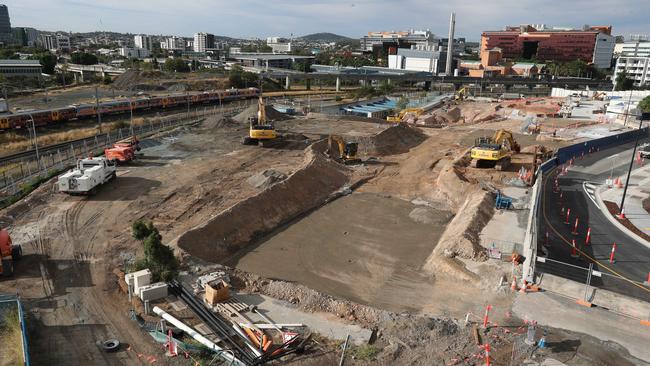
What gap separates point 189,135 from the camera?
136ft

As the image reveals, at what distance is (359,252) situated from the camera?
68.0 feet

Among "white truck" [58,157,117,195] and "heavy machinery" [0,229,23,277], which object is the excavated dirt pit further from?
"white truck" [58,157,117,195]

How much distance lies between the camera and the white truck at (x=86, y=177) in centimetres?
2372

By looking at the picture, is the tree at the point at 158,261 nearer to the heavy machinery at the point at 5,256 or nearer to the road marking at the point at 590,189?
the heavy machinery at the point at 5,256

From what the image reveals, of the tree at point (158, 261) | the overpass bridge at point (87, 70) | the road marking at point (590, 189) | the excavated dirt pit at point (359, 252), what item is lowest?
the excavated dirt pit at point (359, 252)

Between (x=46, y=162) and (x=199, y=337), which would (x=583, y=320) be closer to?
(x=199, y=337)

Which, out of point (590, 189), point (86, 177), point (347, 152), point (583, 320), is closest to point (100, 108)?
point (86, 177)

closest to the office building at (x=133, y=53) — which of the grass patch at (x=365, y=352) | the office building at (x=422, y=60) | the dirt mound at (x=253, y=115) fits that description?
the office building at (x=422, y=60)

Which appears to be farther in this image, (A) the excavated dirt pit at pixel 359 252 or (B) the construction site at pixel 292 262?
(A) the excavated dirt pit at pixel 359 252

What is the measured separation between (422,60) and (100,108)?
121m

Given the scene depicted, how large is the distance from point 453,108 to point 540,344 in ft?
194

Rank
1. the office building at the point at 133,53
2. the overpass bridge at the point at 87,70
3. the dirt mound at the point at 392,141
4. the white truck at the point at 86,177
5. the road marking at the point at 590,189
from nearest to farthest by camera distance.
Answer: the white truck at the point at 86,177 < the road marking at the point at 590,189 < the dirt mound at the point at 392,141 < the overpass bridge at the point at 87,70 < the office building at the point at 133,53

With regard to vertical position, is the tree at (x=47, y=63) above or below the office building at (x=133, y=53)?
below

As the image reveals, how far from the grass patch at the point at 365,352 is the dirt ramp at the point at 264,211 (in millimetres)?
9259
